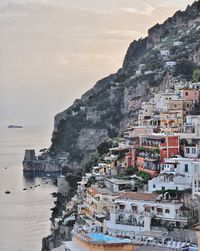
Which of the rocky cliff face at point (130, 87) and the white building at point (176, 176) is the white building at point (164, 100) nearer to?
the white building at point (176, 176)

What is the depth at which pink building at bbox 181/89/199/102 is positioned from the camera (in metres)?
40.2

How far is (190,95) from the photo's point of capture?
40.4 metres

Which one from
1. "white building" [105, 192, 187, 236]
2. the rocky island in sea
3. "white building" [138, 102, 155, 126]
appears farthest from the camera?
"white building" [138, 102, 155, 126]

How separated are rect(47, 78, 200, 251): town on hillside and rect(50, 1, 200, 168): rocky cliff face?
18.8m

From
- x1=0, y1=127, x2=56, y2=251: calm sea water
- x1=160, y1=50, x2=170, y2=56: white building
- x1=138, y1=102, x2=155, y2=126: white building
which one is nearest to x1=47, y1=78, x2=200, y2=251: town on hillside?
x1=138, y1=102, x2=155, y2=126: white building

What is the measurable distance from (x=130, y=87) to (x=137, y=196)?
139 ft

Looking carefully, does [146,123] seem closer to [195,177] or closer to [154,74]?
[195,177]

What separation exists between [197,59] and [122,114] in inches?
567

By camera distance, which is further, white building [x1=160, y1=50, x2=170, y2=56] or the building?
white building [x1=160, y1=50, x2=170, y2=56]

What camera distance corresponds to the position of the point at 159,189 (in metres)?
29.2

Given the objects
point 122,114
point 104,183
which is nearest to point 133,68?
point 122,114

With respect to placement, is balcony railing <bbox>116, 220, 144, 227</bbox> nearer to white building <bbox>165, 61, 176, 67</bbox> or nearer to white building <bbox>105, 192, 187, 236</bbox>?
white building <bbox>105, 192, 187, 236</bbox>

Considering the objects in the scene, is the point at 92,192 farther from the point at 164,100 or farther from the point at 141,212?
the point at 164,100

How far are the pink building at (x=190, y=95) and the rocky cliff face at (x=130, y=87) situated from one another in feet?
50.0
